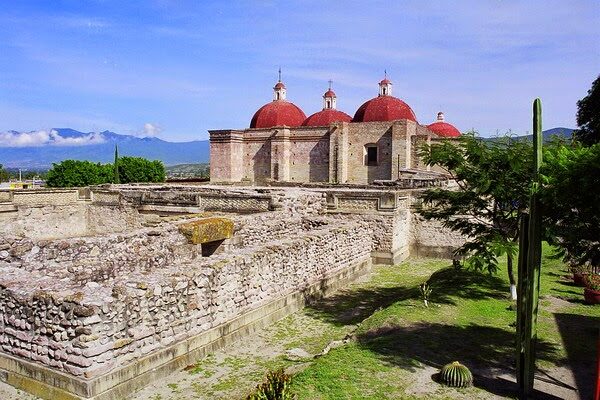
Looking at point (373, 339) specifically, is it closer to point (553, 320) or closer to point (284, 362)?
point (284, 362)

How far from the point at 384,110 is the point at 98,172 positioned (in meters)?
28.1

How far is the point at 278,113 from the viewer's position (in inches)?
1826

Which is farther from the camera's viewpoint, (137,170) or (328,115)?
(137,170)

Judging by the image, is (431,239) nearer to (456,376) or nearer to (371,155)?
(456,376)

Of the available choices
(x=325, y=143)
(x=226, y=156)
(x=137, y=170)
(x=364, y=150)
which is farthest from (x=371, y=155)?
(x=137, y=170)

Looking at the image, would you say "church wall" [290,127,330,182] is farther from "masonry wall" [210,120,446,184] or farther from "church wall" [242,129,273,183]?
"church wall" [242,129,273,183]

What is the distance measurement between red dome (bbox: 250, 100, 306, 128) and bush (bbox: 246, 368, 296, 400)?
40484 millimetres

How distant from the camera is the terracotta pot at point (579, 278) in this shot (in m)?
13.1

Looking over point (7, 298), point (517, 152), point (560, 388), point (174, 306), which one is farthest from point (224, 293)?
point (517, 152)

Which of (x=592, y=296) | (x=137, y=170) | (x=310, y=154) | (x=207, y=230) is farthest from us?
(x=137, y=170)

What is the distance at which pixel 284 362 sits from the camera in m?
8.54

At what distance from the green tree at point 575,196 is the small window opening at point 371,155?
109ft

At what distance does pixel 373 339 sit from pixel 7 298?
5984 millimetres

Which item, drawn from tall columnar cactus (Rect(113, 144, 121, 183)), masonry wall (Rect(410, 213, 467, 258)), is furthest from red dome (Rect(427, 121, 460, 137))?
tall columnar cactus (Rect(113, 144, 121, 183))
